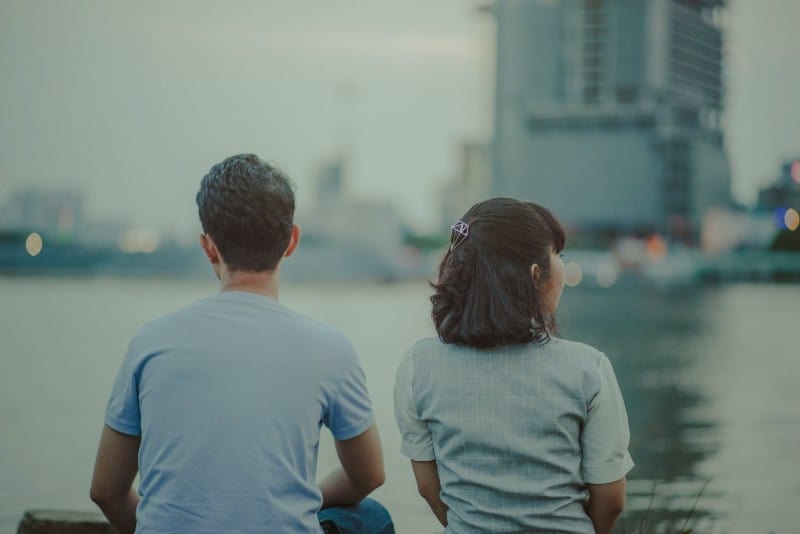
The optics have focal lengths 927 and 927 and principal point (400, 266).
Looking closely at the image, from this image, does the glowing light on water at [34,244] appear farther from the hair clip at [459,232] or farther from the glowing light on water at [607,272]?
the hair clip at [459,232]

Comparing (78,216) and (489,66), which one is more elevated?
(489,66)

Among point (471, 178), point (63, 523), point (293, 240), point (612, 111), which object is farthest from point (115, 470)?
point (471, 178)

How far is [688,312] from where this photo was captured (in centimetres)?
3394

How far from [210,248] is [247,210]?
0.19 m

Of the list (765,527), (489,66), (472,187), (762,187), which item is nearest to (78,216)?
(489,66)

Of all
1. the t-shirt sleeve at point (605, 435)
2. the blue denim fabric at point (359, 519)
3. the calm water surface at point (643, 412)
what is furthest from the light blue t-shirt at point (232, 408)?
the calm water surface at point (643, 412)

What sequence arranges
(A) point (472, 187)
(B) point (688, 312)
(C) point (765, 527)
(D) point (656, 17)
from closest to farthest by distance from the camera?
(C) point (765, 527), (B) point (688, 312), (D) point (656, 17), (A) point (472, 187)

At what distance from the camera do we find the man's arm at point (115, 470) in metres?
2.28

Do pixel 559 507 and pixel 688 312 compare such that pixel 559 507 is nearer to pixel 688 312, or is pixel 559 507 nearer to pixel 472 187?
pixel 688 312

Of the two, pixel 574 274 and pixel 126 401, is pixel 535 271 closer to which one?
pixel 126 401

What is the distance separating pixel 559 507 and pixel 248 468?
2.45 ft

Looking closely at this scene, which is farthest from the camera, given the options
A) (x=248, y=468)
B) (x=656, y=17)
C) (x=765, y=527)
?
(x=656, y=17)

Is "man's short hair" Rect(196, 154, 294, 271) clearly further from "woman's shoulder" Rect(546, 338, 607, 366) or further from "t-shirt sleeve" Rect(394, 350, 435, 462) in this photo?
"woman's shoulder" Rect(546, 338, 607, 366)

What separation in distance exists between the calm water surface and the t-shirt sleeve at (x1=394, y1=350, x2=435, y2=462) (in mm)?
538
